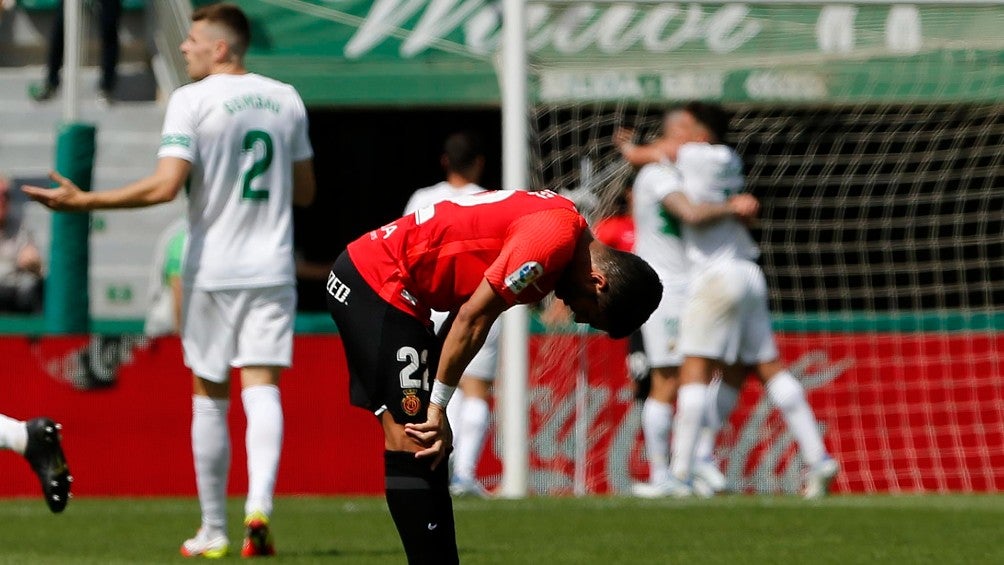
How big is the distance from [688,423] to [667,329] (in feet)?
2.38

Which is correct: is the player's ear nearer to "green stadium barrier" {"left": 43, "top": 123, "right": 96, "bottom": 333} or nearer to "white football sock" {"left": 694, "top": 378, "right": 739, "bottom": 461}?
"white football sock" {"left": 694, "top": 378, "right": 739, "bottom": 461}

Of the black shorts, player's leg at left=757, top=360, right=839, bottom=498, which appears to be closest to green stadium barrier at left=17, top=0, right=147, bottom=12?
player's leg at left=757, top=360, right=839, bottom=498

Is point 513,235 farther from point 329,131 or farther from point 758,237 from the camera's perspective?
point 329,131

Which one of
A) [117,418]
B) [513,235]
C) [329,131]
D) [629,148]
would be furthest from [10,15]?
[513,235]

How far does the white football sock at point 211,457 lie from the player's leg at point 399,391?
1.81 meters

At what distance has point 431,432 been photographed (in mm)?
4945

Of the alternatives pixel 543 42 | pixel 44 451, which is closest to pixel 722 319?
pixel 44 451

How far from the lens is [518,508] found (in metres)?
9.43

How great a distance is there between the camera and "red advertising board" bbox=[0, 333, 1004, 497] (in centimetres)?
1097

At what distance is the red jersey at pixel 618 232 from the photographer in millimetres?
11805

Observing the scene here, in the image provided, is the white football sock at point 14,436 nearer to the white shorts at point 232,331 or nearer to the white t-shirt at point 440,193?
the white shorts at point 232,331

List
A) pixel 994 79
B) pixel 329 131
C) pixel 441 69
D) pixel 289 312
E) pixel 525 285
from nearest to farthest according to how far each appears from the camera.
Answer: pixel 525 285 < pixel 289 312 < pixel 994 79 < pixel 441 69 < pixel 329 131

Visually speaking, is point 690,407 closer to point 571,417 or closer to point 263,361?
point 571,417

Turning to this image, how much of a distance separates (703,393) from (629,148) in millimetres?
1548
